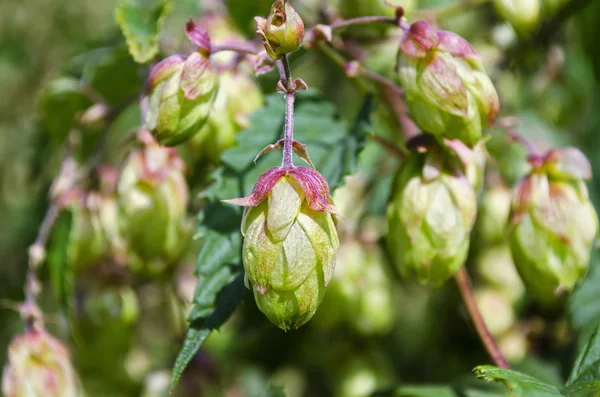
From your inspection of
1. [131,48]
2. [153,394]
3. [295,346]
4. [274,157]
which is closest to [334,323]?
[295,346]

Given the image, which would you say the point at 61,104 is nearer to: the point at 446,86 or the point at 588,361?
the point at 446,86

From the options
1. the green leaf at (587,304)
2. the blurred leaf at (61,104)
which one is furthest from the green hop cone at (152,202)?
the green leaf at (587,304)

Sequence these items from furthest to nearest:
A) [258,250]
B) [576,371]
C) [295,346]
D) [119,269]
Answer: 1. [295,346]
2. [119,269]
3. [576,371]
4. [258,250]

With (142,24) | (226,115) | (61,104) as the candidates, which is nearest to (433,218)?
(226,115)

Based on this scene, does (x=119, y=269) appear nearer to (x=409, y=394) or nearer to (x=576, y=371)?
(x=409, y=394)

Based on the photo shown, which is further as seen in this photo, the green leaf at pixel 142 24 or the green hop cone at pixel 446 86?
the green leaf at pixel 142 24

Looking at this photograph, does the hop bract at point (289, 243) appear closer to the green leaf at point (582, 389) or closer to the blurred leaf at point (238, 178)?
the blurred leaf at point (238, 178)

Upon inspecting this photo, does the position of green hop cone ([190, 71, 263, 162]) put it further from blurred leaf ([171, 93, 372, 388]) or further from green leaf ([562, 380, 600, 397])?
green leaf ([562, 380, 600, 397])
